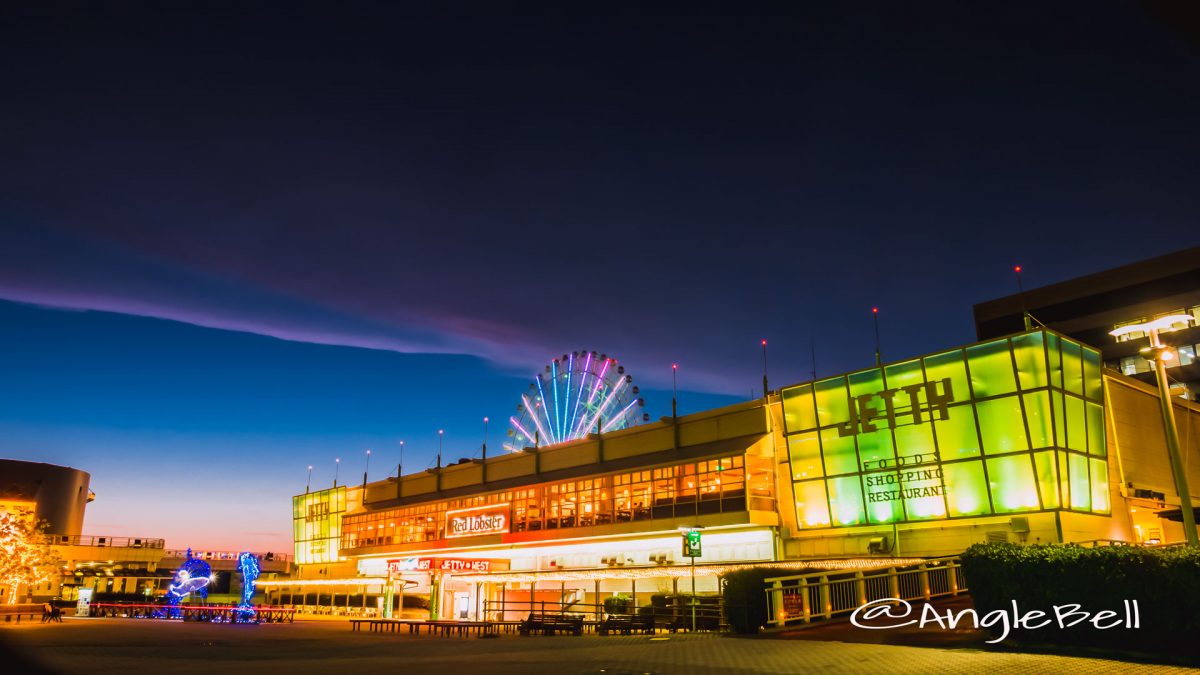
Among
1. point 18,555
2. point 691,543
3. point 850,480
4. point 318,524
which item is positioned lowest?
point 691,543

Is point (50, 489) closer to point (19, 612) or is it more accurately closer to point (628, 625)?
point (19, 612)

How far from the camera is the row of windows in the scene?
4278 centimetres

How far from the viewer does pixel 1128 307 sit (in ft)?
257

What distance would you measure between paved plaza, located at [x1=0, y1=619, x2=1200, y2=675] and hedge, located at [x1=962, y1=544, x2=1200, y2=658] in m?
1.23

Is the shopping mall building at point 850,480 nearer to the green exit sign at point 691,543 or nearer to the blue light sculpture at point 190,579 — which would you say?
the green exit sign at point 691,543

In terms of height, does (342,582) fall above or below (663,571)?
below

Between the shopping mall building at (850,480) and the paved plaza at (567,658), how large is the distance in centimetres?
1480

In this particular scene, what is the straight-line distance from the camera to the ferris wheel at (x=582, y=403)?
60062 millimetres

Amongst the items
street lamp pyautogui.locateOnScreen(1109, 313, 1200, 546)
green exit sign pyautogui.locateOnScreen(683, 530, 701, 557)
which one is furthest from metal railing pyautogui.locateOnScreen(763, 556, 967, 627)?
street lamp pyautogui.locateOnScreen(1109, 313, 1200, 546)

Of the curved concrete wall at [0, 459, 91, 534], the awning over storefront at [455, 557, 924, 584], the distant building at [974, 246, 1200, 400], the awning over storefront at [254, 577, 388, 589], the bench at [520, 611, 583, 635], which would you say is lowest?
the bench at [520, 611, 583, 635]

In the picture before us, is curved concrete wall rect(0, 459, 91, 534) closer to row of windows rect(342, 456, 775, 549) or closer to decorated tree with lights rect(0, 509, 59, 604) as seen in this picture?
decorated tree with lights rect(0, 509, 59, 604)

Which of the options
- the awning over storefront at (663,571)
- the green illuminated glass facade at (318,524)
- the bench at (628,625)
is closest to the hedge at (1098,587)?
the bench at (628,625)

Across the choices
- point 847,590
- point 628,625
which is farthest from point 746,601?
point 628,625

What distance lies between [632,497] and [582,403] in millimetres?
14260
